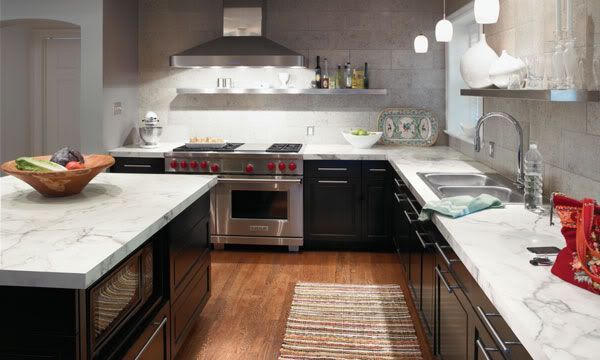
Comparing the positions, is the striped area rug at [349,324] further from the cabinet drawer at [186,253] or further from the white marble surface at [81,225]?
the white marble surface at [81,225]

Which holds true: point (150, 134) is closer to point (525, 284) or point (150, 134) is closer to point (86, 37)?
point (86, 37)

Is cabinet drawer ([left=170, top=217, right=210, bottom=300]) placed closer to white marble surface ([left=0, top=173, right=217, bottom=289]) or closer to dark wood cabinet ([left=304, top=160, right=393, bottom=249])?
white marble surface ([left=0, top=173, right=217, bottom=289])

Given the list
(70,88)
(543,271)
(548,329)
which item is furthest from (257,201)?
(548,329)

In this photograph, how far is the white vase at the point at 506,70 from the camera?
3.06m

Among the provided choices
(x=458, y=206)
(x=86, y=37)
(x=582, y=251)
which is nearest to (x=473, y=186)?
(x=458, y=206)

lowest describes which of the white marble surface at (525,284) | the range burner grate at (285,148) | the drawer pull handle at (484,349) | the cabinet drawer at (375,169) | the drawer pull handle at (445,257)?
the drawer pull handle at (484,349)

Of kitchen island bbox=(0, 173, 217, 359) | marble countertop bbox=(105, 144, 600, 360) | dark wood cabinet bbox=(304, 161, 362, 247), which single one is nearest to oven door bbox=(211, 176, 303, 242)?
dark wood cabinet bbox=(304, 161, 362, 247)

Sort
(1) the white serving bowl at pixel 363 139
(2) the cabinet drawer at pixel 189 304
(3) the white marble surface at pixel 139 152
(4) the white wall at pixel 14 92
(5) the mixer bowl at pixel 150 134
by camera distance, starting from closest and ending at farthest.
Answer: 1. (2) the cabinet drawer at pixel 189 304
2. (3) the white marble surface at pixel 139 152
3. (1) the white serving bowl at pixel 363 139
4. (5) the mixer bowl at pixel 150 134
5. (4) the white wall at pixel 14 92

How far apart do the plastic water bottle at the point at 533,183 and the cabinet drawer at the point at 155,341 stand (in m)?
1.73

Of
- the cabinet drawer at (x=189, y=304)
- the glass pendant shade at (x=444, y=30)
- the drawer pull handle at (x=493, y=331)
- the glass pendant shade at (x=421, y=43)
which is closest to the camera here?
the drawer pull handle at (x=493, y=331)

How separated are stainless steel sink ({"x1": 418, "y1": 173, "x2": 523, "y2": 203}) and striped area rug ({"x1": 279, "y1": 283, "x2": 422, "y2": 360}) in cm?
88

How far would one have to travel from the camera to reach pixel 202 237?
3.31 m

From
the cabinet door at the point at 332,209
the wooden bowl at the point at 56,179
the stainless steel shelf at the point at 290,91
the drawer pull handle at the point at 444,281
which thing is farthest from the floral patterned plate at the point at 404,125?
the wooden bowl at the point at 56,179

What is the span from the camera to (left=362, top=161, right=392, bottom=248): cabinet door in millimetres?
5020
